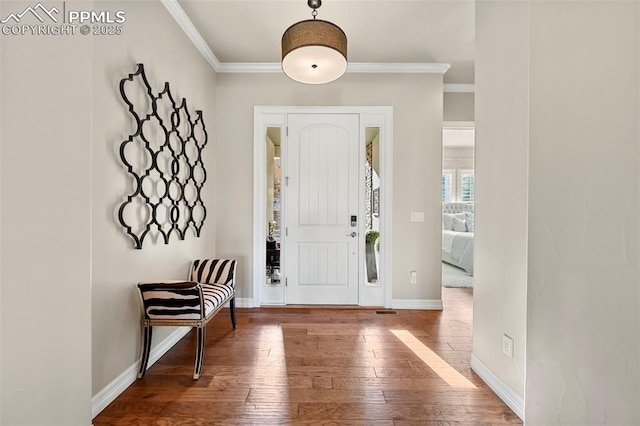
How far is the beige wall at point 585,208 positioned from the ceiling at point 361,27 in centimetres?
264

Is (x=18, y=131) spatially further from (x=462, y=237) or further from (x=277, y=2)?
(x=462, y=237)

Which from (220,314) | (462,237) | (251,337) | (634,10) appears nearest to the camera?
(634,10)

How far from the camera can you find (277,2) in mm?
2475

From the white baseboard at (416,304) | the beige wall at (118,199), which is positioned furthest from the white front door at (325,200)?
the beige wall at (118,199)

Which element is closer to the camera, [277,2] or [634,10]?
[634,10]

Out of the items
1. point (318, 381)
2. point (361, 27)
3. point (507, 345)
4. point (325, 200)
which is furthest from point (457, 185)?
point (318, 381)

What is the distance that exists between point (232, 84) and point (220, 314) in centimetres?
255

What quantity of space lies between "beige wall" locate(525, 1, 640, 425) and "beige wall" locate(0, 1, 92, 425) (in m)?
1.14

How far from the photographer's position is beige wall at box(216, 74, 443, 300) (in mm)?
3539

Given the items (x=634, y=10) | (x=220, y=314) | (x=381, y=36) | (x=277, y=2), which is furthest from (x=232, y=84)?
(x=634, y=10)

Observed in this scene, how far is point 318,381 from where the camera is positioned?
200cm

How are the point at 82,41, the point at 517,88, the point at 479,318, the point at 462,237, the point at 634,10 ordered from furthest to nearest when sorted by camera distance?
the point at 462,237 < the point at 479,318 < the point at 517,88 < the point at 82,41 < the point at 634,10

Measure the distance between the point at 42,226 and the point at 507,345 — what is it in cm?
219

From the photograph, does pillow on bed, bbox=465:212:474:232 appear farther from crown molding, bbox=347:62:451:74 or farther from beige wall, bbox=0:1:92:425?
beige wall, bbox=0:1:92:425
